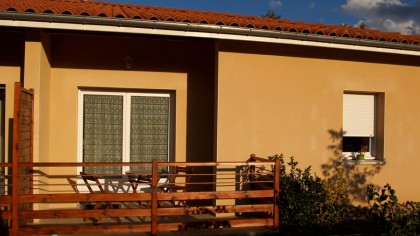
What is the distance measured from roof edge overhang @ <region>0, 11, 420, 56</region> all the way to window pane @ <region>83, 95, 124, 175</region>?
83.6 inches

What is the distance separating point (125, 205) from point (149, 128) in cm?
172

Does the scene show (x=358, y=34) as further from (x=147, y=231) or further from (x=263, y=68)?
(x=147, y=231)

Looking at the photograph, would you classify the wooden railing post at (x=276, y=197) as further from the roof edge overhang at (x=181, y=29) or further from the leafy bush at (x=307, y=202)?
the roof edge overhang at (x=181, y=29)

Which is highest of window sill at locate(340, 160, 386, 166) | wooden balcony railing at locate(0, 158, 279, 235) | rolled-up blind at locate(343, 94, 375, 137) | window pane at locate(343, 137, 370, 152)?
rolled-up blind at locate(343, 94, 375, 137)

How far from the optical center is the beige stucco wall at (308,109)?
A: 783 centimetres

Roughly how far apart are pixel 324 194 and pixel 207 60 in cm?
384

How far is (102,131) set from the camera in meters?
8.45

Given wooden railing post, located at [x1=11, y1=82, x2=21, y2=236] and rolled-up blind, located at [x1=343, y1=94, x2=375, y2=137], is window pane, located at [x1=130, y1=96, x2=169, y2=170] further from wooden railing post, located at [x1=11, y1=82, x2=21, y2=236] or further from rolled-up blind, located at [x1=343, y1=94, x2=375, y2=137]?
rolled-up blind, located at [x1=343, y1=94, x2=375, y2=137]

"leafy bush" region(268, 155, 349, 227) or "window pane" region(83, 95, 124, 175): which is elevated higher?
"window pane" region(83, 95, 124, 175)

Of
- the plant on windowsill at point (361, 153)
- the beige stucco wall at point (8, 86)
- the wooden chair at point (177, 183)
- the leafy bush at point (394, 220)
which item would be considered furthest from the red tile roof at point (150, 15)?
the leafy bush at point (394, 220)

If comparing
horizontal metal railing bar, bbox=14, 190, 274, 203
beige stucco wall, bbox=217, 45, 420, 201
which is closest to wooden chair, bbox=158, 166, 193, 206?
horizontal metal railing bar, bbox=14, 190, 274, 203

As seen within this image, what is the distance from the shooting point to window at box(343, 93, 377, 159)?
888 cm

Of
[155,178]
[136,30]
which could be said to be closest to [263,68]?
[136,30]

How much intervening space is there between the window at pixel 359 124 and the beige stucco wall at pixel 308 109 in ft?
1.00
